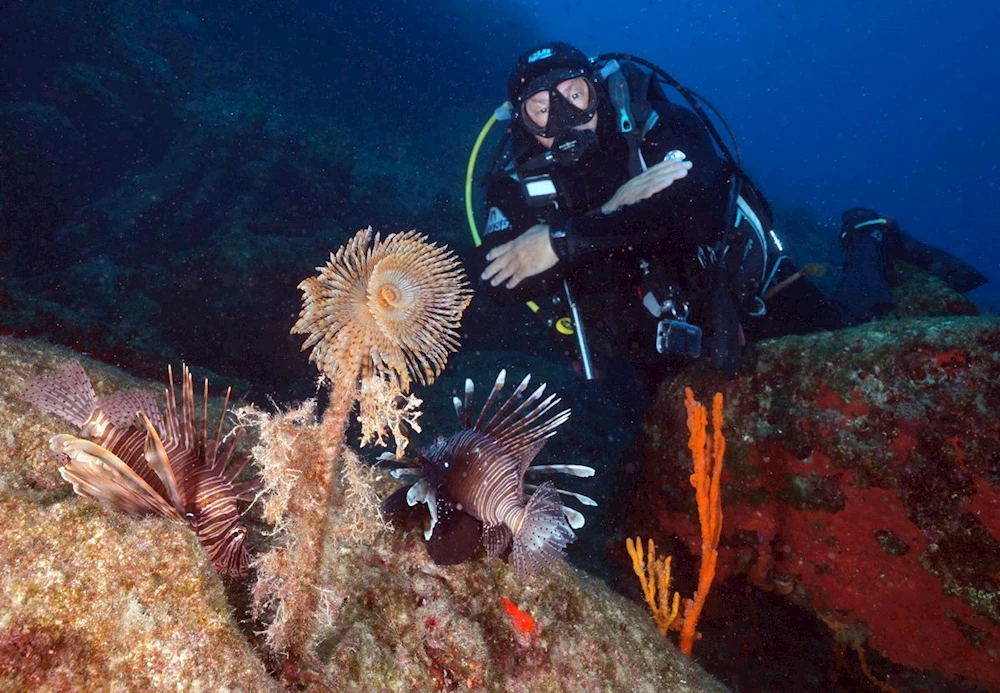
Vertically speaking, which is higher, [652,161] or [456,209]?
[456,209]

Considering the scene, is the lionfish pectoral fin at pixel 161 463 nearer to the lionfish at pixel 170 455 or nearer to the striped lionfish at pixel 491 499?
the lionfish at pixel 170 455

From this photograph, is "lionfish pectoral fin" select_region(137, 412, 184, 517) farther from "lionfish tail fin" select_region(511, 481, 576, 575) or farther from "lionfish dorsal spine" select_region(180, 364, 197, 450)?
"lionfish tail fin" select_region(511, 481, 576, 575)

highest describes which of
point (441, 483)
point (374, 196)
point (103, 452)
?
point (374, 196)

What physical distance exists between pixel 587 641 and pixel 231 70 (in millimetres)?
18066

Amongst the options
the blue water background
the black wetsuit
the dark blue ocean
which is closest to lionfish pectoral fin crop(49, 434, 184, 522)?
the dark blue ocean

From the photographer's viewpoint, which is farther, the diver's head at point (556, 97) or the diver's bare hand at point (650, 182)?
the diver's head at point (556, 97)

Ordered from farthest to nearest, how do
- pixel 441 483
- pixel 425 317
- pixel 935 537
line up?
pixel 935 537 → pixel 441 483 → pixel 425 317

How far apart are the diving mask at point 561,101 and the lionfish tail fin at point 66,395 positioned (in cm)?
401

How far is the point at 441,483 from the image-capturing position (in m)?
2.14

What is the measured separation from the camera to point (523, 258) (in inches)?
156

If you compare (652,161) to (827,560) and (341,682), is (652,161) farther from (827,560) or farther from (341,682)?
(341,682)

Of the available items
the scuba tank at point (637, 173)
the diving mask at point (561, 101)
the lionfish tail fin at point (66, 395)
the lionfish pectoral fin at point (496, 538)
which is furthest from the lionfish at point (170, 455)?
the diving mask at point (561, 101)

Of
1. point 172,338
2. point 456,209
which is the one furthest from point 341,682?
point 456,209

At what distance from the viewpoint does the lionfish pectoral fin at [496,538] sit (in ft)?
6.79
